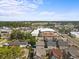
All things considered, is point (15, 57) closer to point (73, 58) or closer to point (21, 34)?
point (73, 58)

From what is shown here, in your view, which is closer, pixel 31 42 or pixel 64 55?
pixel 64 55

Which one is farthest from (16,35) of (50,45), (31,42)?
(50,45)

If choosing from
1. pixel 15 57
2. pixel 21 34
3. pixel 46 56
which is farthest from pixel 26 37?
pixel 15 57

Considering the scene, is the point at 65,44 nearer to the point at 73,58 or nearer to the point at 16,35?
the point at 73,58

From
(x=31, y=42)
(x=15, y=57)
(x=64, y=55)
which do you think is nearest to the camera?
(x=15, y=57)

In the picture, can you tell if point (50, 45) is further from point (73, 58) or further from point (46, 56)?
point (73, 58)

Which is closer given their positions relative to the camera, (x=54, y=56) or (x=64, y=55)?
(x=54, y=56)

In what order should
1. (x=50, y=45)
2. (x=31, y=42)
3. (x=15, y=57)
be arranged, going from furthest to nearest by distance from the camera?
(x=31, y=42) < (x=50, y=45) < (x=15, y=57)

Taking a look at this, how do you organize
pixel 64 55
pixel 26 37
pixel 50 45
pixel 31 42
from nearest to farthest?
pixel 64 55
pixel 50 45
pixel 31 42
pixel 26 37

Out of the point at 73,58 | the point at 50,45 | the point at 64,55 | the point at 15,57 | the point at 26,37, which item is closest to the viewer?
the point at 73,58
